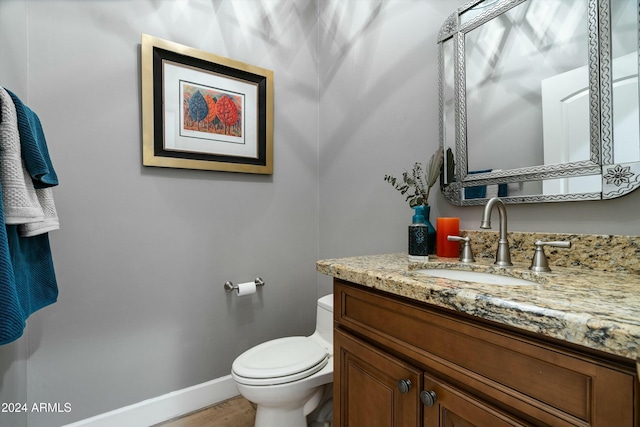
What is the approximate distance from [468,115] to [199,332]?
1715 millimetres

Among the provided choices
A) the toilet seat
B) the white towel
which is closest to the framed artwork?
the white towel

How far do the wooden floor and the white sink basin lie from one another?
4.11 feet

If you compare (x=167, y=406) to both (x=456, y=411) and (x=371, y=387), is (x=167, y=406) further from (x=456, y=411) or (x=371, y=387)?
(x=456, y=411)

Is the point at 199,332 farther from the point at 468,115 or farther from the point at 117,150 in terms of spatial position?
the point at 468,115

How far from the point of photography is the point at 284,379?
Answer: 122 centimetres

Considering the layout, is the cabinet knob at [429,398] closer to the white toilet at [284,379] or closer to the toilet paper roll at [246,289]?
the white toilet at [284,379]

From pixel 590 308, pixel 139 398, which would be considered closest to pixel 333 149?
pixel 590 308

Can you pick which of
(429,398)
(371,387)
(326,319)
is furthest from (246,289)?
(429,398)

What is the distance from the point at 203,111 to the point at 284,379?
1.39 m

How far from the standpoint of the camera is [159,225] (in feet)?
5.19

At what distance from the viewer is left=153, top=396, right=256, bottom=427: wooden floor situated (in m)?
1.57

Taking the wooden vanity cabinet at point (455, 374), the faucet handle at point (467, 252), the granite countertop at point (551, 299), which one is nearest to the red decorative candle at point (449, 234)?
the faucet handle at point (467, 252)

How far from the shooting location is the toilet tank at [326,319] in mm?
1589

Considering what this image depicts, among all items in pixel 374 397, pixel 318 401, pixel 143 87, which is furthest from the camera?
pixel 143 87
